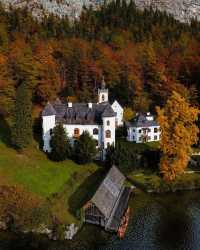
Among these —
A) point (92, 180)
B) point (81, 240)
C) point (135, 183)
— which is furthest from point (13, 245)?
point (135, 183)

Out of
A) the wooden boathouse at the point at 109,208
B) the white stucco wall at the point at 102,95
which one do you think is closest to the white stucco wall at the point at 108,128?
the wooden boathouse at the point at 109,208

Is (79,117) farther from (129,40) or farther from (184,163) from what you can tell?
(129,40)

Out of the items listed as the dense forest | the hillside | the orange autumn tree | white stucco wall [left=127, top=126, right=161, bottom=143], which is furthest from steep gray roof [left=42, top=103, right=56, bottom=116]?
the hillside

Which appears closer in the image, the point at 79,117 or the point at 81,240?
the point at 81,240

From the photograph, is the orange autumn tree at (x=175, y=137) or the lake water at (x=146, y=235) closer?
the lake water at (x=146, y=235)

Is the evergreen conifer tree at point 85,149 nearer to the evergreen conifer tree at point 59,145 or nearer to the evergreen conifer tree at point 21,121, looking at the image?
the evergreen conifer tree at point 59,145

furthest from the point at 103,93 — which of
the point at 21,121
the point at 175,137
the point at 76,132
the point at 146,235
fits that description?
the point at 146,235
